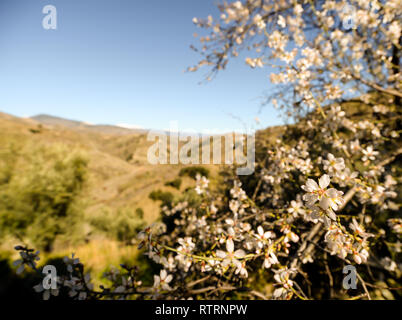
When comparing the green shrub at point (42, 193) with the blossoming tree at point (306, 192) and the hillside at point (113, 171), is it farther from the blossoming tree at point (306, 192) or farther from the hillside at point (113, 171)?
the blossoming tree at point (306, 192)

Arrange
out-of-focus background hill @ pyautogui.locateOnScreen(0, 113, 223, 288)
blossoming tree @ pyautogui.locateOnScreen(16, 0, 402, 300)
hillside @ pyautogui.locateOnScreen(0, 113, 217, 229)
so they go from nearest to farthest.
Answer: blossoming tree @ pyautogui.locateOnScreen(16, 0, 402, 300)
out-of-focus background hill @ pyautogui.locateOnScreen(0, 113, 223, 288)
hillside @ pyautogui.locateOnScreen(0, 113, 217, 229)

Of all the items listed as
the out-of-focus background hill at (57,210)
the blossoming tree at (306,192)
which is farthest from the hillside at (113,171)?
the blossoming tree at (306,192)

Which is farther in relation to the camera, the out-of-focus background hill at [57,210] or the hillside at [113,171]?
the hillside at [113,171]

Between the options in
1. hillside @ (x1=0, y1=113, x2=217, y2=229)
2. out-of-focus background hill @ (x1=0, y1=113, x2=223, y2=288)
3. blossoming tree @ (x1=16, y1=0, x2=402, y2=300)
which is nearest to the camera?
blossoming tree @ (x1=16, y1=0, x2=402, y2=300)

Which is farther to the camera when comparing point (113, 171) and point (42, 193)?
point (113, 171)

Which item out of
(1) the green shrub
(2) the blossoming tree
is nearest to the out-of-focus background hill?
(1) the green shrub

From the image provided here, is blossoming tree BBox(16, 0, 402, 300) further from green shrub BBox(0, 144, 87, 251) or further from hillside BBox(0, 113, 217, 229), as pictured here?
green shrub BBox(0, 144, 87, 251)

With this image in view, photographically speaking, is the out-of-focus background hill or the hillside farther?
the hillside

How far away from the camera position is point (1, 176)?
6414 millimetres

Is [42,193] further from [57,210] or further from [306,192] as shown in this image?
[306,192]

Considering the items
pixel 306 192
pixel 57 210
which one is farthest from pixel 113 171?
pixel 306 192

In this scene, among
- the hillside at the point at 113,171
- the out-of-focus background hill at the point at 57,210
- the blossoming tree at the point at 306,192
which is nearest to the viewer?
the blossoming tree at the point at 306,192
